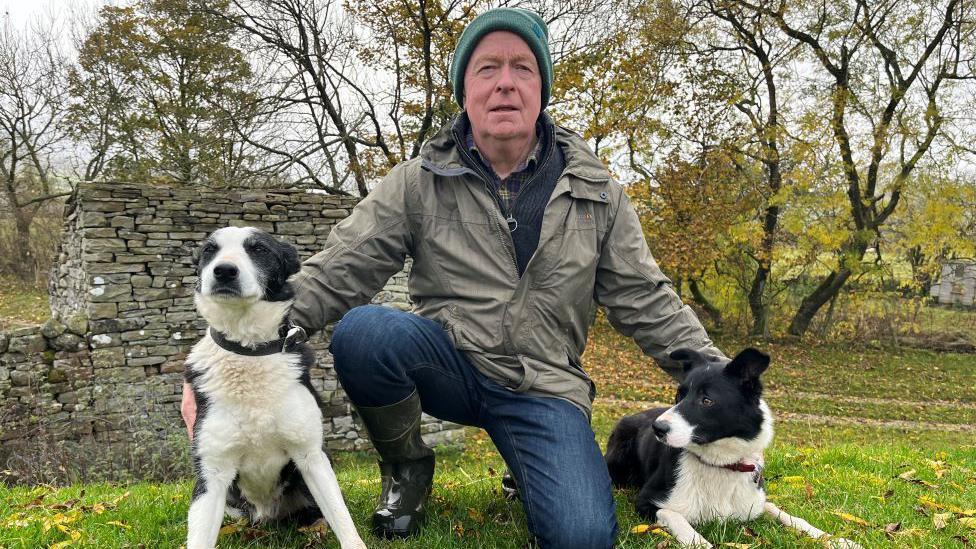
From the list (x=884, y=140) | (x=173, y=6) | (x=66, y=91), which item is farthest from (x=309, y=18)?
(x=884, y=140)

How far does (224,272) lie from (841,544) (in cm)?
248

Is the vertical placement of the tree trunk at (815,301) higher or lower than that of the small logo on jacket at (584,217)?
lower

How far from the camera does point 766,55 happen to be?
16797 millimetres

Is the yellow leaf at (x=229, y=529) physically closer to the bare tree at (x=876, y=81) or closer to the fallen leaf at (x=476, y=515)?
the fallen leaf at (x=476, y=515)

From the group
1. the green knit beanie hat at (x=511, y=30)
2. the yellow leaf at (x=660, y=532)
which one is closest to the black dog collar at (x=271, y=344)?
the green knit beanie hat at (x=511, y=30)

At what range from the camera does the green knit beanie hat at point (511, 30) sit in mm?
2701

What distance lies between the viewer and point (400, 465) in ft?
8.75

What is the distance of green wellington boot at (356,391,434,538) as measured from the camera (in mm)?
2535

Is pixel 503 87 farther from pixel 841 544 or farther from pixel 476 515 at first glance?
pixel 841 544

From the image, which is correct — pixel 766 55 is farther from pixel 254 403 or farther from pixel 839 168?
pixel 254 403

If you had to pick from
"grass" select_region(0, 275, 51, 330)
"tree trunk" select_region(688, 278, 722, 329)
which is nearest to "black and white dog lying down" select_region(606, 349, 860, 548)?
"grass" select_region(0, 275, 51, 330)

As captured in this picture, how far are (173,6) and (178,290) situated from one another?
7.91 m

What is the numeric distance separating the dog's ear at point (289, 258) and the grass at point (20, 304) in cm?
1281

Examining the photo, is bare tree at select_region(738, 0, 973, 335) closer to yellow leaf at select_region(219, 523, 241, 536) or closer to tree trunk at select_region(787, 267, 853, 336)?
tree trunk at select_region(787, 267, 853, 336)
